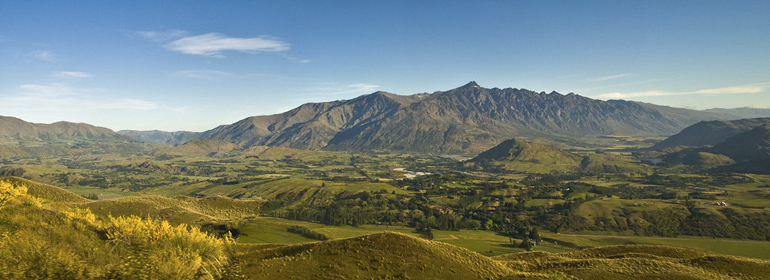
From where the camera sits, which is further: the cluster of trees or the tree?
the tree

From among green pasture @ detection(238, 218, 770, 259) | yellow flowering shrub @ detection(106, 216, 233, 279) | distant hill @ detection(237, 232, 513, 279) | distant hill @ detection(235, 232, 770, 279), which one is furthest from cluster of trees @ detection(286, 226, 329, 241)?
yellow flowering shrub @ detection(106, 216, 233, 279)

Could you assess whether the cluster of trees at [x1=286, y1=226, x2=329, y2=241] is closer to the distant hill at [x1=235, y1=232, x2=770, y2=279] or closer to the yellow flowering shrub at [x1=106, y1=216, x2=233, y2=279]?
the distant hill at [x1=235, y1=232, x2=770, y2=279]

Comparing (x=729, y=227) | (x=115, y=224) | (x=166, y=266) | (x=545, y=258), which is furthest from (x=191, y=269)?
(x=729, y=227)

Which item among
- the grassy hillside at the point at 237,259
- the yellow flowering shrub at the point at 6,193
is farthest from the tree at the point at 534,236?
the yellow flowering shrub at the point at 6,193

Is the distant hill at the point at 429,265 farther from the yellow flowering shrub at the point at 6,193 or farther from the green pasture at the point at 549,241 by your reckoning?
the green pasture at the point at 549,241

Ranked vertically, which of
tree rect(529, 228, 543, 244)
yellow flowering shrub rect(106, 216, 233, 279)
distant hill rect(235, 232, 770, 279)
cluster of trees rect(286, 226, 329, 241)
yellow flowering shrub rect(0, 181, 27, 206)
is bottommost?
tree rect(529, 228, 543, 244)

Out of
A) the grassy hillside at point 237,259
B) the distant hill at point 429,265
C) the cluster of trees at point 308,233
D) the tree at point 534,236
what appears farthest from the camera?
the tree at point 534,236

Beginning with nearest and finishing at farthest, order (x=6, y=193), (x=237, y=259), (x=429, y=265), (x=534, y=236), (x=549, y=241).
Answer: (x=429, y=265) < (x=237, y=259) < (x=6, y=193) < (x=549, y=241) < (x=534, y=236)

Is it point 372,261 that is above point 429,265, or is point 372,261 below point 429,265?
above

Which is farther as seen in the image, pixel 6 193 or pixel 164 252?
pixel 6 193

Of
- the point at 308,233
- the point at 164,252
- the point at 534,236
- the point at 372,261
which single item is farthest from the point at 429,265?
the point at 534,236

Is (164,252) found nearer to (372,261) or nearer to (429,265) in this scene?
(372,261)
